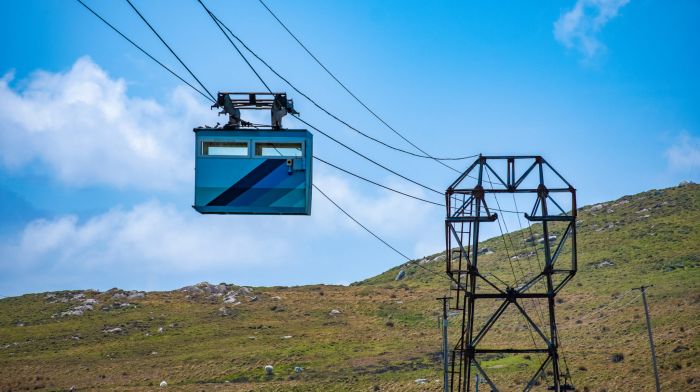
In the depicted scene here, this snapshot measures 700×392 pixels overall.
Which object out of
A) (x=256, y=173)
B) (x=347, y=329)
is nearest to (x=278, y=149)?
(x=256, y=173)

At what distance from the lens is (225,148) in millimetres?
24859

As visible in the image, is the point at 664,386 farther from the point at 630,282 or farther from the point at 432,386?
the point at 630,282

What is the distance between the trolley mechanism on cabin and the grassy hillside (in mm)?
39905

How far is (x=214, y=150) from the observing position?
81.7ft

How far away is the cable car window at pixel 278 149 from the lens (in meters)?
24.4

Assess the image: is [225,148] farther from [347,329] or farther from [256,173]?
[347,329]

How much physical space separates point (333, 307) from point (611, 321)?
1577 inches

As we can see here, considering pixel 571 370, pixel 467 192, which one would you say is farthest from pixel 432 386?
pixel 467 192

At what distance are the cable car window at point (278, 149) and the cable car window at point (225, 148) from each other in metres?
0.40

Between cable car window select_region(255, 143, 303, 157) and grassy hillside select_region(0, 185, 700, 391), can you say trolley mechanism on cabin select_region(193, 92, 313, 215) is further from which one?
grassy hillside select_region(0, 185, 700, 391)

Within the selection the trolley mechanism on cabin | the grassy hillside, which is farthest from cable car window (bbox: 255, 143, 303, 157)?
the grassy hillside

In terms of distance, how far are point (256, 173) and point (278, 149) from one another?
0.90 metres

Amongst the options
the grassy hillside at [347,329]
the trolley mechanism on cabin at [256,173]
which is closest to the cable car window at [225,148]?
the trolley mechanism on cabin at [256,173]

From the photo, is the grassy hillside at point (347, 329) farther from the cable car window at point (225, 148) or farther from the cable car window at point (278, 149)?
the cable car window at point (225, 148)
